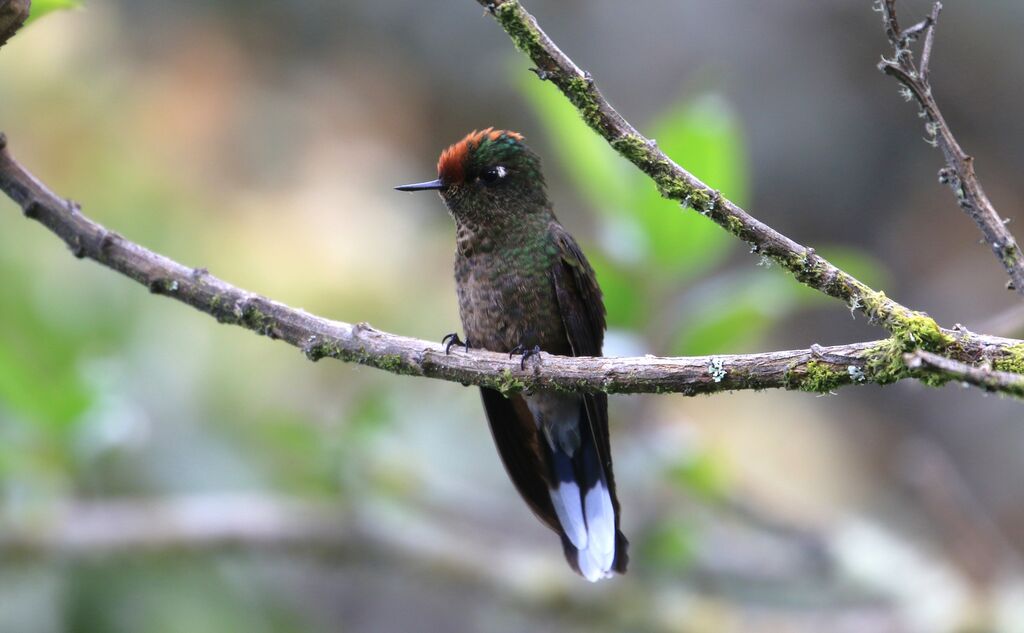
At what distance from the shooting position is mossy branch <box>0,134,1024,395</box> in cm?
186

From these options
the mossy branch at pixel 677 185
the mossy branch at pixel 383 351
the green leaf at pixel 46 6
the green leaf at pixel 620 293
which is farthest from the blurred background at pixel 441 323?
the green leaf at pixel 46 6

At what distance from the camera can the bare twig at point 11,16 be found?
2078 millimetres

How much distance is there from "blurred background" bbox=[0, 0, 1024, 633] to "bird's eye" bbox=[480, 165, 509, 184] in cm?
65

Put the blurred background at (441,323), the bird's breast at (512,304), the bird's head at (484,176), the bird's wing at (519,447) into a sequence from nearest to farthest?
the bird's wing at (519,447) < the bird's breast at (512,304) < the bird's head at (484,176) < the blurred background at (441,323)

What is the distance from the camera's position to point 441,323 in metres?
5.71

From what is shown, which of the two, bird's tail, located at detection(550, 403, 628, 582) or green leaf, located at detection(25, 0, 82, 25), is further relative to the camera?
bird's tail, located at detection(550, 403, 628, 582)

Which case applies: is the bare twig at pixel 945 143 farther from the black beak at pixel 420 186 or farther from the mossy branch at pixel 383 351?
the black beak at pixel 420 186

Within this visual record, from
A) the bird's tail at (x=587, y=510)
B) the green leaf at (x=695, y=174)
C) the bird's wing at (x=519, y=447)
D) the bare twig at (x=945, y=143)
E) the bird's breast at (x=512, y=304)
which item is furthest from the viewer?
the green leaf at (x=695, y=174)

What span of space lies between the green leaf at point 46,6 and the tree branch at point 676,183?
0.92 meters

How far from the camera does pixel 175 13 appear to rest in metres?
6.96

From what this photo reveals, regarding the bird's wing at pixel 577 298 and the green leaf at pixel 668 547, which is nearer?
the bird's wing at pixel 577 298

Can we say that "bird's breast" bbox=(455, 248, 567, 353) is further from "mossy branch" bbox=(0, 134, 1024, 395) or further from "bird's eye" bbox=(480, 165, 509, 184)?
"mossy branch" bbox=(0, 134, 1024, 395)

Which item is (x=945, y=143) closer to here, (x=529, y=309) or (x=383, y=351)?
(x=383, y=351)

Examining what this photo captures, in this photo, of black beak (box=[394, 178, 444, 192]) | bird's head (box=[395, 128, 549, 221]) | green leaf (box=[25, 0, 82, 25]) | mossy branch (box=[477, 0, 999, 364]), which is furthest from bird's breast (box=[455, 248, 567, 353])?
green leaf (box=[25, 0, 82, 25])
